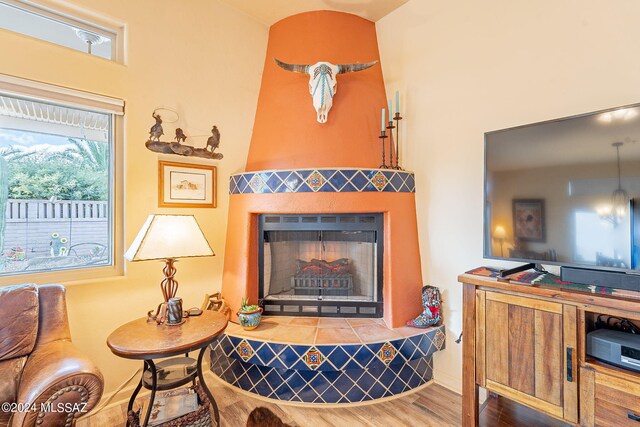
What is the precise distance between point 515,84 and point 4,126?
10.5ft

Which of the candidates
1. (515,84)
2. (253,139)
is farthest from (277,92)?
(515,84)

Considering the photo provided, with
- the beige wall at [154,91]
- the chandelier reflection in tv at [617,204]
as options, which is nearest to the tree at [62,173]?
the beige wall at [154,91]

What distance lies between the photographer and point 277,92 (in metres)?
2.72

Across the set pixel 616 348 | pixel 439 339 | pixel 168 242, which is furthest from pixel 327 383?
pixel 616 348

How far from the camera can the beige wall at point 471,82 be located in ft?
5.30

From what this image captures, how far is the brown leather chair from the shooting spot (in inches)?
47.3

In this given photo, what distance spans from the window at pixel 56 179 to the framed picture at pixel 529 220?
103 inches

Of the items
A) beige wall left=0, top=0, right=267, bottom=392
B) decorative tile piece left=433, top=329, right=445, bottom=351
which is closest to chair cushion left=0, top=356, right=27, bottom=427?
beige wall left=0, top=0, right=267, bottom=392

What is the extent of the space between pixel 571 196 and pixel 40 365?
2644 millimetres

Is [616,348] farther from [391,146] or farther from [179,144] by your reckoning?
[179,144]

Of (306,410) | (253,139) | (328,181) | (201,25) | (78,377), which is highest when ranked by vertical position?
(201,25)

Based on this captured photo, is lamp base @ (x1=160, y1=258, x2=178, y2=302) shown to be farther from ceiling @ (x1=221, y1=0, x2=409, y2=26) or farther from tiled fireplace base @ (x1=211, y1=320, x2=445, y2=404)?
ceiling @ (x1=221, y1=0, x2=409, y2=26)

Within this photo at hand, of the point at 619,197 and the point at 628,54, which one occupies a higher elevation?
the point at 628,54

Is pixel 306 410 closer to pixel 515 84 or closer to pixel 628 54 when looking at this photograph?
pixel 515 84
